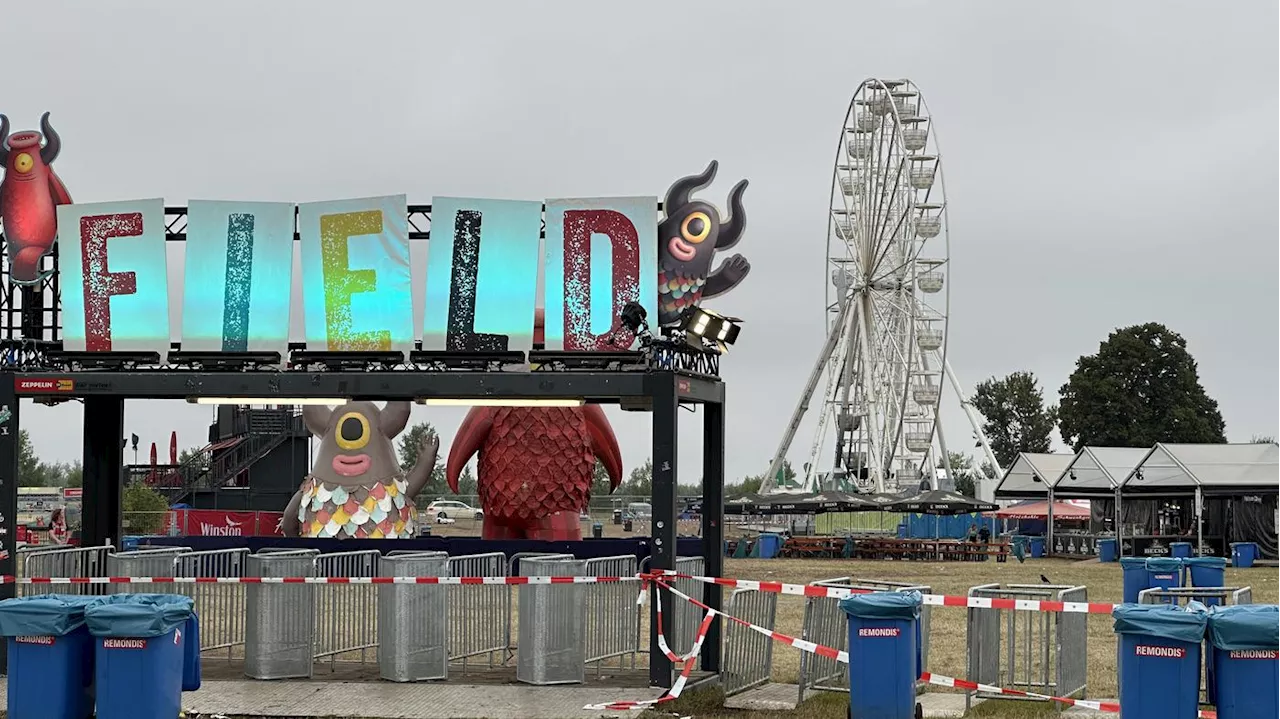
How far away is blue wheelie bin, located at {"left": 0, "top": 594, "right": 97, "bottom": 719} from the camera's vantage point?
13.2 m

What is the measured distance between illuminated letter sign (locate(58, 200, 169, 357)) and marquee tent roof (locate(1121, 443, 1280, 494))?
3464 centimetres

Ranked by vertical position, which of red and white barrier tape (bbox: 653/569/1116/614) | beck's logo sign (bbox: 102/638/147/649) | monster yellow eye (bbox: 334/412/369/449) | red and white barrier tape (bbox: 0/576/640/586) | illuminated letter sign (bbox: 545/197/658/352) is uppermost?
illuminated letter sign (bbox: 545/197/658/352)

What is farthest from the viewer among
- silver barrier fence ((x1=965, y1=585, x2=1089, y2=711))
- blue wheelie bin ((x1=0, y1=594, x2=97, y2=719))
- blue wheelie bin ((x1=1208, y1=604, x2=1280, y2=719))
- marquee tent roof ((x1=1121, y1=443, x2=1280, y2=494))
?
marquee tent roof ((x1=1121, y1=443, x2=1280, y2=494))

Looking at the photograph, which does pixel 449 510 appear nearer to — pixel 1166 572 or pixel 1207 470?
pixel 1207 470

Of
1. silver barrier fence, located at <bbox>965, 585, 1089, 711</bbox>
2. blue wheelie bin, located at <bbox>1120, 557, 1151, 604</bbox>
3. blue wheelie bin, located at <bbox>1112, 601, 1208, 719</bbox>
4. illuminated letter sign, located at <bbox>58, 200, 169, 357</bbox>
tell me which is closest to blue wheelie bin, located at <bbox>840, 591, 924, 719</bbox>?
blue wheelie bin, located at <bbox>1112, 601, 1208, 719</bbox>

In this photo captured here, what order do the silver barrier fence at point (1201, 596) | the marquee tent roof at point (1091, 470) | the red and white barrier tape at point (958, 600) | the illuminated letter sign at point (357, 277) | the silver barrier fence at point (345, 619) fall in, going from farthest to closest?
1. the marquee tent roof at point (1091, 470)
2. the silver barrier fence at point (345, 619)
3. the illuminated letter sign at point (357, 277)
4. the red and white barrier tape at point (958, 600)
5. the silver barrier fence at point (1201, 596)

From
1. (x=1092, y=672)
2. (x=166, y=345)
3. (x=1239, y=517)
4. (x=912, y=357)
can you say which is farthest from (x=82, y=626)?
(x=912, y=357)

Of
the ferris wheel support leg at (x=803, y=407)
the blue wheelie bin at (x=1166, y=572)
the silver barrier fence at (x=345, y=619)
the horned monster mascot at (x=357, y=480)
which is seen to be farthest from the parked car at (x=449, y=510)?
the silver barrier fence at (x=345, y=619)

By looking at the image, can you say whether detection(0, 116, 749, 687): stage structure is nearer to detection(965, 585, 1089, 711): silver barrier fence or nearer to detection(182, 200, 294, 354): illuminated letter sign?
detection(182, 200, 294, 354): illuminated letter sign

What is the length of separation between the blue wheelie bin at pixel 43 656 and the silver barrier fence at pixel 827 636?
659 cm

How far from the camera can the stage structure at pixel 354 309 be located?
16812 mm

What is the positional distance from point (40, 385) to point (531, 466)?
13.4 meters

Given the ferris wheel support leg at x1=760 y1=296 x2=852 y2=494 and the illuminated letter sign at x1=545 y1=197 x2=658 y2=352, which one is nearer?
the illuminated letter sign at x1=545 y1=197 x2=658 y2=352

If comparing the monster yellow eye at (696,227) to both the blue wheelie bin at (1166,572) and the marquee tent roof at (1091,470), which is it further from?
the marquee tent roof at (1091,470)
